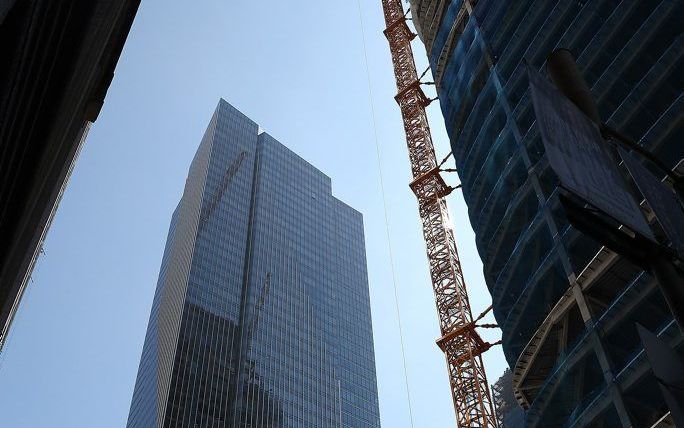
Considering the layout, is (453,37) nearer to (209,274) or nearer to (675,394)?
(675,394)

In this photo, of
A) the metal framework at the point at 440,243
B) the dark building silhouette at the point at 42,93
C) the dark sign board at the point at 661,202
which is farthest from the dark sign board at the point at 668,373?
the metal framework at the point at 440,243

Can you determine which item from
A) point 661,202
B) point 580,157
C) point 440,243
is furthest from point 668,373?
point 440,243

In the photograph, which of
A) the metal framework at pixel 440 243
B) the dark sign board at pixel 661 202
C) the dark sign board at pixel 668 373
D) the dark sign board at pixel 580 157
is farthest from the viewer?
the metal framework at pixel 440 243

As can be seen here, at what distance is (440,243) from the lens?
67.3m

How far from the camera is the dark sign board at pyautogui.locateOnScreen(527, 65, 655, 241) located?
7555 mm

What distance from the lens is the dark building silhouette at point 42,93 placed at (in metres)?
13.9

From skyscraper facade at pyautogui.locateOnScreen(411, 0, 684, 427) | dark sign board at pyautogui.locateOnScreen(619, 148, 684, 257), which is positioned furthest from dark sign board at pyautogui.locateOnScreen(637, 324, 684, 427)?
skyscraper facade at pyautogui.locateOnScreen(411, 0, 684, 427)

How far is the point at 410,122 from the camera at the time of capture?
7856 cm

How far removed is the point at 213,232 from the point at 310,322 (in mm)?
28868

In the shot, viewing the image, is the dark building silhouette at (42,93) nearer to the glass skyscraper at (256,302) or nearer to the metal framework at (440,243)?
the metal framework at (440,243)

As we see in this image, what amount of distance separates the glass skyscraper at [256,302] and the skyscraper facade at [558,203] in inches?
3489

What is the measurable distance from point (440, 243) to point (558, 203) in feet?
96.0

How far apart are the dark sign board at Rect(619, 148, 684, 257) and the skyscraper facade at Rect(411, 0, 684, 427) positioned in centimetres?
1978

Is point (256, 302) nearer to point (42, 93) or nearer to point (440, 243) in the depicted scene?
point (440, 243)
